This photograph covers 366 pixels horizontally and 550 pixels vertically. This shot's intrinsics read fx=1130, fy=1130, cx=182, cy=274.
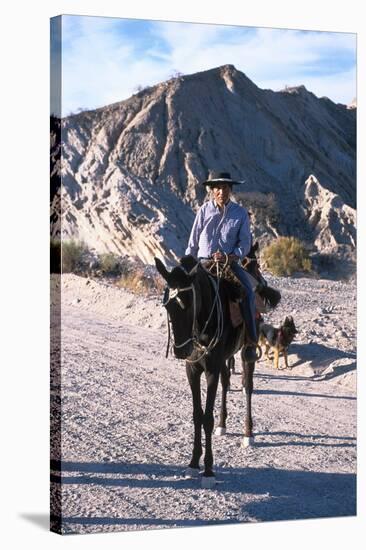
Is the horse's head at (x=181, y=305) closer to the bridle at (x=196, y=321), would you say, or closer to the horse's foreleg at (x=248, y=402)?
the bridle at (x=196, y=321)

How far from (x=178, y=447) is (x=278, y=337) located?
3.22m

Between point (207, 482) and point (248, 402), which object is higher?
point (248, 402)

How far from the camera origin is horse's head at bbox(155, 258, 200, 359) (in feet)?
28.6

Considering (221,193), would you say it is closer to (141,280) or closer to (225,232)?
(225,232)

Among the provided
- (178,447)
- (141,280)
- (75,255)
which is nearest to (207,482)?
(178,447)

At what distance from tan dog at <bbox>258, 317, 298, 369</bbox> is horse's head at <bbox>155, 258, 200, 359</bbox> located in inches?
164

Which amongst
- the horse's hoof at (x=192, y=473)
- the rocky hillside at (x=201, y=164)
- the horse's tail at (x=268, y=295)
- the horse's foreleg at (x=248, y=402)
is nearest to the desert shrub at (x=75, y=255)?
the rocky hillside at (x=201, y=164)

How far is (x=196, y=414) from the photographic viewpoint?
9602mm

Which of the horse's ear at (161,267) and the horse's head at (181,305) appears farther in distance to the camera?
the horse's head at (181,305)

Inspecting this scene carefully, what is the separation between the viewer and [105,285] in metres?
15.1

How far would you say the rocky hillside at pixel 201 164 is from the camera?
1344 centimetres

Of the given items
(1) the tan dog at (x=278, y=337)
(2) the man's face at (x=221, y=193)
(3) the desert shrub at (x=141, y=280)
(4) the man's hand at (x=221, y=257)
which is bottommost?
(1) the tan dog at (x=278, y=337)

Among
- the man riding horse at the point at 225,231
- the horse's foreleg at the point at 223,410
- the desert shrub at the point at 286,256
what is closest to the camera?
the man riding horse at the point at 225,231

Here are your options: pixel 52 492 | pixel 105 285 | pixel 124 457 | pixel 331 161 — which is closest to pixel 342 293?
pixel 331 161
